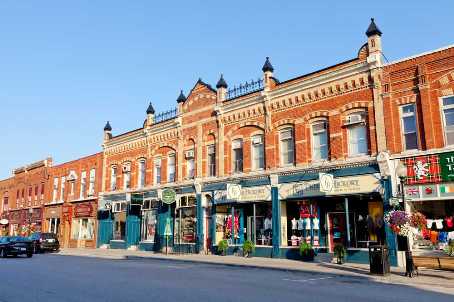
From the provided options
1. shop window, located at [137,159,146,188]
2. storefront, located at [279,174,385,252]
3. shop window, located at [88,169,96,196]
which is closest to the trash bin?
storefront, located at [279,174,385,252]

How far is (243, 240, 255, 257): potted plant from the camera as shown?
2306 cm

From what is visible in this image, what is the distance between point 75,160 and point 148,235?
14290 mm

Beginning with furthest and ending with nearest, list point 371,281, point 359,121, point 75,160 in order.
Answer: point 75,160
point 359,121
point 371,281

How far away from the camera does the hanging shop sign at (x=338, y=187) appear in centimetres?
1906

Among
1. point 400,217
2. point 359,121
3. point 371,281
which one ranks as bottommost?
point 371,281

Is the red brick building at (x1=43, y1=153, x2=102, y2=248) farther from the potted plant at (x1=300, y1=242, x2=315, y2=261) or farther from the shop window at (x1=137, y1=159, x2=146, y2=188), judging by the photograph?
the potted plant at (x1=300, y1=242, x2=315, y2=261)

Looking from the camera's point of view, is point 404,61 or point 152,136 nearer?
point 404,61

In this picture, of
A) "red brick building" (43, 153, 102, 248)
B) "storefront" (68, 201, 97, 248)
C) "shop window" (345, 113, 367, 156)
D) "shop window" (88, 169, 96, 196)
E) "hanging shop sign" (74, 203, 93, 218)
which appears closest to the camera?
"shop window" (345, 113, 367, 156)

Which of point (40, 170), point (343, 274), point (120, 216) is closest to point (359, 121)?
point (343, 274)

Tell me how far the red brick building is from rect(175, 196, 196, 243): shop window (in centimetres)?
1100

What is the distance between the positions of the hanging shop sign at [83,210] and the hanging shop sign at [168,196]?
12.0 m

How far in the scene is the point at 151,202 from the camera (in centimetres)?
3092

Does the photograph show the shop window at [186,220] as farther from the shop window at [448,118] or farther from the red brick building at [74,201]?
the shop window at [448,118]

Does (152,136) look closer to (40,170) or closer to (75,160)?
(75,160)
